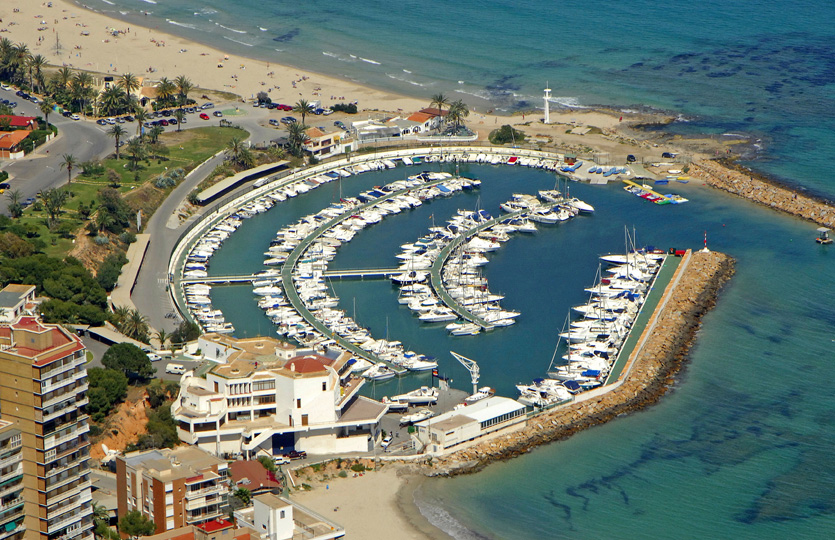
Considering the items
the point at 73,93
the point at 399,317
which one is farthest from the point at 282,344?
the point at 73,93

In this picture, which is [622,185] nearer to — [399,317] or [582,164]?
[582,164]

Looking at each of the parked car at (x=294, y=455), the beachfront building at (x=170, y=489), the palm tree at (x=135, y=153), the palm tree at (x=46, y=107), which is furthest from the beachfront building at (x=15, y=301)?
the palm tree at (x=46, y=107)

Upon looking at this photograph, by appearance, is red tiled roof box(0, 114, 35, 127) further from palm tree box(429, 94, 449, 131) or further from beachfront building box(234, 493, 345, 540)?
beachfront building box(234, 493, 345, 540)

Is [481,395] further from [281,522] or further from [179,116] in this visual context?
[179,116]

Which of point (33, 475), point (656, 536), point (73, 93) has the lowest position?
point (656, 536)

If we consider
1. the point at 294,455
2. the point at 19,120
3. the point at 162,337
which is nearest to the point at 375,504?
the point at 294,455

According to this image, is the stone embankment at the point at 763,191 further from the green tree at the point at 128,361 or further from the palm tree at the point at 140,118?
the green tree at the point at 128,361

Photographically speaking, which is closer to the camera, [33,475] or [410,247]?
[33,475]
